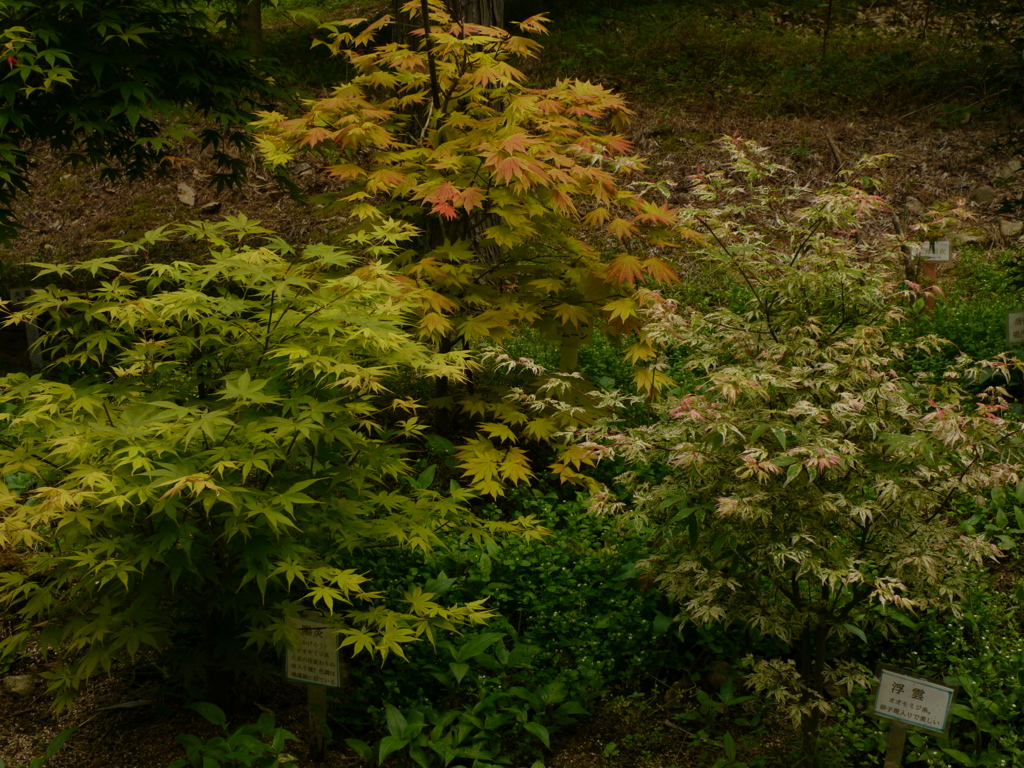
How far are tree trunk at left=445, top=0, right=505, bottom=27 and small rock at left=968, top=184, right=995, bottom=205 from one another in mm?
5485

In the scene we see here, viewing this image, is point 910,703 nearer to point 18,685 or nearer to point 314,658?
point 314,658

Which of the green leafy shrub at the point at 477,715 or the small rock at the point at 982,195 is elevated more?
the small rock at the point at 982,195

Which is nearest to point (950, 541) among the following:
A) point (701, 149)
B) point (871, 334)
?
point (871, 334)

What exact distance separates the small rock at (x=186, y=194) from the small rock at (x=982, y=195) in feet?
26.7

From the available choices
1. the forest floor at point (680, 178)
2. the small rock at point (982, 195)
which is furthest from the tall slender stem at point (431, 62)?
the small rock at point (982, 195)

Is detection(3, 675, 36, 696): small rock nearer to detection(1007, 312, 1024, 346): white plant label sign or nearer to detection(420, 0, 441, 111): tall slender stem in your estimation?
detection(420, 0, 441, 111): tall slender stem

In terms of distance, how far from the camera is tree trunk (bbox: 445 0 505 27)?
18.1 ft

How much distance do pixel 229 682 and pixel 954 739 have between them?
2.75 m

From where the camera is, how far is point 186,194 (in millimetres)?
9477

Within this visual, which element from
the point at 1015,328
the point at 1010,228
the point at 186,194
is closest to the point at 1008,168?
the point at 1010,228

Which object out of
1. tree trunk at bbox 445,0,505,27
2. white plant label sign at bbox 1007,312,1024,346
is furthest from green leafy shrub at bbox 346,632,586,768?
tree trunk at bbox 445,0,505,27

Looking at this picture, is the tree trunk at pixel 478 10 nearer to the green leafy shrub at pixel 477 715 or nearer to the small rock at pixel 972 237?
the green leafy shrub at pixel 477 715

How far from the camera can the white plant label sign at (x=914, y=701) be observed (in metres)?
2.66

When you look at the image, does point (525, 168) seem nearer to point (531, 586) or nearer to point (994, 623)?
point (531, 586)
